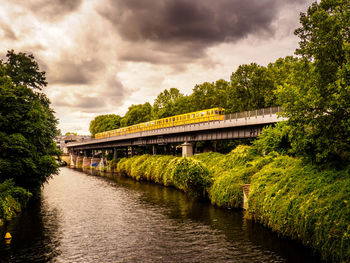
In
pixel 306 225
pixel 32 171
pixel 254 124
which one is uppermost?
pixel 254 124

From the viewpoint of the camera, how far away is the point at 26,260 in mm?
Answer: 16953

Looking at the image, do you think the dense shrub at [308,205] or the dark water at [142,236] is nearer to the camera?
the dense shrub at [308,205]

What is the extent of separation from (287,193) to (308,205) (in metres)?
3.16

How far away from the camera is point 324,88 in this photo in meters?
Result: 18.3

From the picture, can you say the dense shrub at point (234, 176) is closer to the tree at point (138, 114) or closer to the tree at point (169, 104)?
the tree at point (169, 104)

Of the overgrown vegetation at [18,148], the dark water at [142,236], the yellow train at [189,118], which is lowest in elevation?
the dark water at [142,236]

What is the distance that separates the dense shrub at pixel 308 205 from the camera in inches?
550

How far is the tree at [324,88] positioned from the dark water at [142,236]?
260 inches

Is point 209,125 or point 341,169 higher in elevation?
point 209,125

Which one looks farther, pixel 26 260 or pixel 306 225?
pixel 26 260

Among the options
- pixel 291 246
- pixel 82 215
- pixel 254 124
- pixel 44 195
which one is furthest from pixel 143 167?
pixel 291 246

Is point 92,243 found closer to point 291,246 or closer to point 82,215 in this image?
point 82,215

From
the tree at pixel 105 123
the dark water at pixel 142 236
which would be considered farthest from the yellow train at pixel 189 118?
the tree at pixel 105 123

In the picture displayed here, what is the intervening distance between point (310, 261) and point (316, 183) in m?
4.54
